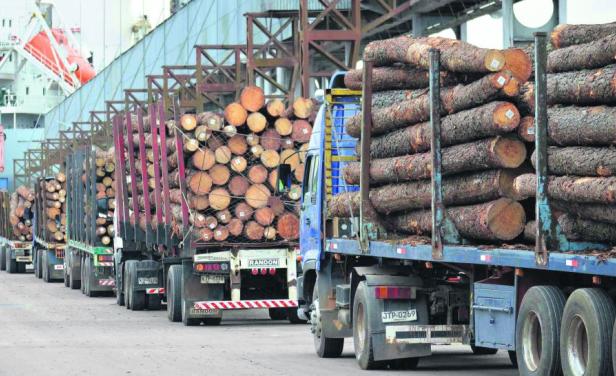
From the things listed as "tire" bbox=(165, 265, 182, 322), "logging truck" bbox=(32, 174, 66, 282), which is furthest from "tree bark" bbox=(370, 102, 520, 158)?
"logging truck" bbox=(32, 174, 66, 282)

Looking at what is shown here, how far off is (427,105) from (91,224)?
2196 cm

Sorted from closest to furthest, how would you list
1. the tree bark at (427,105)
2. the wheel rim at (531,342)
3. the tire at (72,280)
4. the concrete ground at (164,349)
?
1. the wheel rim at (531,342)
2. the tree bark at (427,105)
3. the concrete ground at (164,349)
4. the tire at (72,280)

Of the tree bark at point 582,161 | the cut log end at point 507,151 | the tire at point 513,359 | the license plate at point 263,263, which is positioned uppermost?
the cut log end at point 507,151

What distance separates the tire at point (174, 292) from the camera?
78.6 ft

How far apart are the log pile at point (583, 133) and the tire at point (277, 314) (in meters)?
14.0

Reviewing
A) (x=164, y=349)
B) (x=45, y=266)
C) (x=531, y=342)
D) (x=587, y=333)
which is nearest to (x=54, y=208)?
(x=45, y=266)

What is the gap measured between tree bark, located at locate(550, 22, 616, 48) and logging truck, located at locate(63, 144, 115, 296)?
76.5 feet

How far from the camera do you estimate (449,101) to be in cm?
1305

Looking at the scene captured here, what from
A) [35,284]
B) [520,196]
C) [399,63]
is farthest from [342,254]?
[35,284]

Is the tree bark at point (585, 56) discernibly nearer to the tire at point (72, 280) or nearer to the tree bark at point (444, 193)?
the tree bark at point (444, 193)

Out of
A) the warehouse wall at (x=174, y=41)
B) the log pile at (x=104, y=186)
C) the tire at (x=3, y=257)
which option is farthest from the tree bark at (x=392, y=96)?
the tire at (x=3, y=257)

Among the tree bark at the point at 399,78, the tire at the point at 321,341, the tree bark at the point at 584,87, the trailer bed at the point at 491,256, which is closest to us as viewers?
the trailer bed at the point at 491,256

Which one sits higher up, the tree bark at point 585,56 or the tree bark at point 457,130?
the tree bark at point 585,56

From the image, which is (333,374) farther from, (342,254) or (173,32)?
(173,32)
